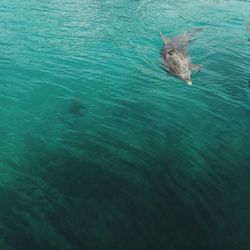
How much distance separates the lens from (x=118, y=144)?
66.5 ft

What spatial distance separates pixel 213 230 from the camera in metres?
14.6

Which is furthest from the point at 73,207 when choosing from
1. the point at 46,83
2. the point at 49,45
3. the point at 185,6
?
the point at 185,6

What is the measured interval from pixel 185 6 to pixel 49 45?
29.9 m

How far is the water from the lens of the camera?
14.6 meters

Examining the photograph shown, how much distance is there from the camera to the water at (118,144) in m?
14.6

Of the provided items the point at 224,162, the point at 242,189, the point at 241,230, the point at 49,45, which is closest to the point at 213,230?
the point at 241,230

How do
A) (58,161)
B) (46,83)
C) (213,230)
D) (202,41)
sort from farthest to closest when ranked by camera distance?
(202,41) → (46,83) → (58,161) → (213,230)

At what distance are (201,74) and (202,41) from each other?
1101 cm

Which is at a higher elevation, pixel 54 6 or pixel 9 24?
pixel 54 6

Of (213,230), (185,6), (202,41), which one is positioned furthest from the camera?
→ (185,6)

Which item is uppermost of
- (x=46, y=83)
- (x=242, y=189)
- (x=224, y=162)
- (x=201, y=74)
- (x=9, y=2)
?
(x=9, y=2)

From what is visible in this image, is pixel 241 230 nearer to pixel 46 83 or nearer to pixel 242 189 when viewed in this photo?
pixel 242 189

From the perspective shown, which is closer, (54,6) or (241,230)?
(241,230)

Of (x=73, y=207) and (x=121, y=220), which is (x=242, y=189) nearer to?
(x=121, y=220)
